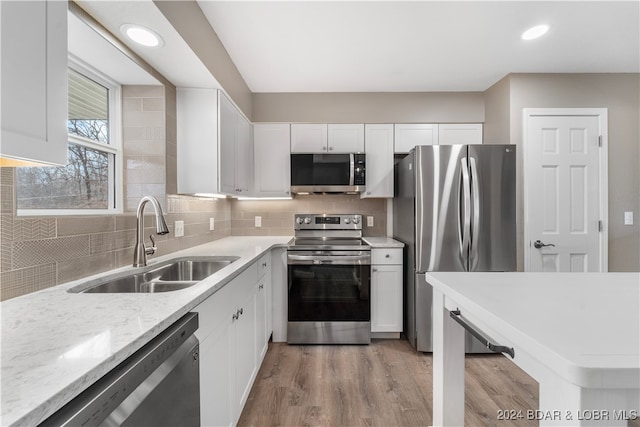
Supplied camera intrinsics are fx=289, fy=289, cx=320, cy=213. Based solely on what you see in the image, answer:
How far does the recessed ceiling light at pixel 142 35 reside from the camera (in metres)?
1.42

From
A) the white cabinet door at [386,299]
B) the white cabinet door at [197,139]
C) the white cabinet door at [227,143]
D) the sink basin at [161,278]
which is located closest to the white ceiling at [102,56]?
the white cabinet door at [197,139]

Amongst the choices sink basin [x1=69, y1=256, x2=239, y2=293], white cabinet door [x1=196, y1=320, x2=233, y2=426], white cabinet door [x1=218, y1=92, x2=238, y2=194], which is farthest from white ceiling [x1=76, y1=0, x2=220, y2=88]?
white cabinet door [x1=196, y1=320, x2=233, y2=426]

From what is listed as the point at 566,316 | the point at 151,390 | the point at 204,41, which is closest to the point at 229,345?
the point at 151,390

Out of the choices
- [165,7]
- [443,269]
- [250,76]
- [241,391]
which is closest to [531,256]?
[443,269]

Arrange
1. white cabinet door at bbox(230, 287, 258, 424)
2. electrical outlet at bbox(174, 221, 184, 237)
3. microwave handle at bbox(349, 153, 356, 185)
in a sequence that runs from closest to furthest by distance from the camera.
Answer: white cabinet door at bbox(230, 287, 258, 424), electrical outlet at bbox(174, 221, 184, 237), microwave handle at bbox(349, 153, 356, 185)

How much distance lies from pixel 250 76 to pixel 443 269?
246 cm

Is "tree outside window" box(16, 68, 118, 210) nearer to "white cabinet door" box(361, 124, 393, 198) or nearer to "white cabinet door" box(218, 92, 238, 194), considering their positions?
"white cabinet door" box(218, 92, 238, 194)

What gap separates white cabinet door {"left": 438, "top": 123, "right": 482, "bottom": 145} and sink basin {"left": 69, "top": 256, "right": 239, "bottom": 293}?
8.18 ft

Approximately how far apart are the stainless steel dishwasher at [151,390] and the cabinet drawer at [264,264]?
3.76 ft

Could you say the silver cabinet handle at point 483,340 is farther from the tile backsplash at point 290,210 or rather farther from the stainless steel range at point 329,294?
the tile backsplash at point 290,210

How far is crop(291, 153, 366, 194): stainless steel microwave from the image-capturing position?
2871 mm

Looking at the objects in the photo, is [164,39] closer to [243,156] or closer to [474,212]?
[243,156]

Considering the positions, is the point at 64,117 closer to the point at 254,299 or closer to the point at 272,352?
the point at 254,299

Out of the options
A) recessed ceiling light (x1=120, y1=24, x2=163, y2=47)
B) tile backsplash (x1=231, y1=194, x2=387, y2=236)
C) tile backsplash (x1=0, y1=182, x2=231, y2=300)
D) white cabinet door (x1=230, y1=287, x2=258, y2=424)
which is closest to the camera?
tile backsplash (x1=0, y1=182, x2=231, y2=300)
